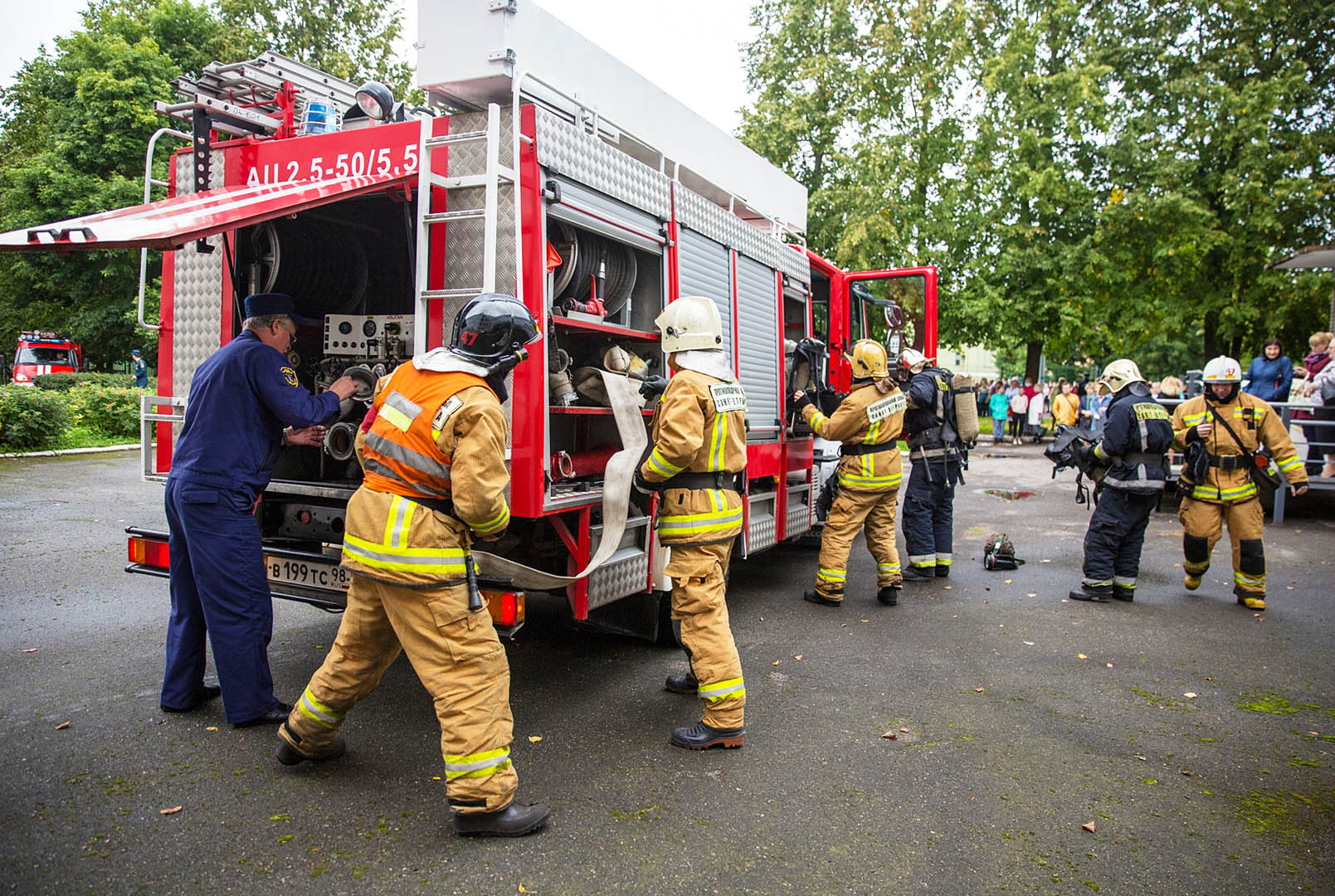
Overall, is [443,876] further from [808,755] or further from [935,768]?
[935,768]

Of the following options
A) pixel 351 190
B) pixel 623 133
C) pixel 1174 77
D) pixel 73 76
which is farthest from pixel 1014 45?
pixel 73 76

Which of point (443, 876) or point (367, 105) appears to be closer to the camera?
point (443, 876)

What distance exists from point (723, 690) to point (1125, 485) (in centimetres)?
419

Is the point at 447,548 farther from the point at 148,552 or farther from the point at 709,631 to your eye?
the point at 148,552

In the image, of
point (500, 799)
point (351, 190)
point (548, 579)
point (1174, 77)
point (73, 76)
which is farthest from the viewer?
point (73, 76)

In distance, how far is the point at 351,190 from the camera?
353 cm

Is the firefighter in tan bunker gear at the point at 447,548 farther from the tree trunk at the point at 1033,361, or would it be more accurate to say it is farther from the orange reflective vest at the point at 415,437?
the tree trunk at the point at 1033,361

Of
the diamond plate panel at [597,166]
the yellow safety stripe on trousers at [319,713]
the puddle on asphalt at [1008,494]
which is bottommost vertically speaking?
the yellow safety stripe on trousers at [319,713]

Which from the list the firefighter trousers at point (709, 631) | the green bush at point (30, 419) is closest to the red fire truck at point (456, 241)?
the firefighter trousers at point (709, 631)

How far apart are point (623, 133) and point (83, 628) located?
4.17 meters

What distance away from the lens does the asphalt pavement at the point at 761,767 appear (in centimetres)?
273

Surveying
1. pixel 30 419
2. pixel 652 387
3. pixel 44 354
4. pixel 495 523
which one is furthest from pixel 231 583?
pixel 44 354

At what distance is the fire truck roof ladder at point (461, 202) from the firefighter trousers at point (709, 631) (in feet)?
4.64

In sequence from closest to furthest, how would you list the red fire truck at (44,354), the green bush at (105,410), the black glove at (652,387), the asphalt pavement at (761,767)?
the asphalt pavement at (761,767) → the black glove at (652,387) → the green bush at (105,410) → the red fire truck at (44,354)
